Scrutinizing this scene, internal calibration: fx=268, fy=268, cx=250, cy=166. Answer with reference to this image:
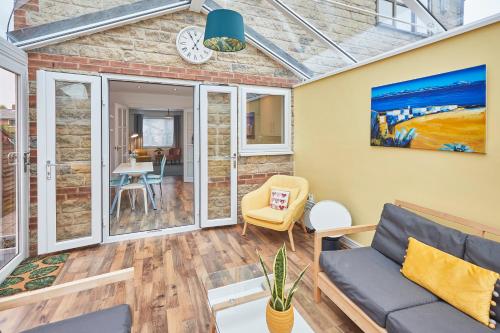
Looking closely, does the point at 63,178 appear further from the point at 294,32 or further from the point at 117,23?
the point at 294,32

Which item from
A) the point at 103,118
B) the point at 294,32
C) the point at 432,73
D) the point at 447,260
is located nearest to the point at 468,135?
the point at 432,73

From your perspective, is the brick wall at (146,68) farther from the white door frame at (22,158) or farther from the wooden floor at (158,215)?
the wooden floor at (158,215)

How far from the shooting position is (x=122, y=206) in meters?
5.19

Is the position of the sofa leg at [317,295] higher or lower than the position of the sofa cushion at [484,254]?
lower

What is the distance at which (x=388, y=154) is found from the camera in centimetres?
273

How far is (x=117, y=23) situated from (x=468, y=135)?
12.4 feet

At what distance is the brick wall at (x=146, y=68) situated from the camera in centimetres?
312

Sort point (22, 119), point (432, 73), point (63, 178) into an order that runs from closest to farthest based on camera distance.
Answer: point (432, 73)
point (22, 119)
point (63, 178)

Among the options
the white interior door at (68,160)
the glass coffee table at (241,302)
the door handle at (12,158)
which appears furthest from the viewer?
the white interior door at (68,160)

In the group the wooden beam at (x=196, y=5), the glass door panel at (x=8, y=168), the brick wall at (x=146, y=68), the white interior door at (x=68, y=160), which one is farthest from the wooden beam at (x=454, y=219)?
the glass door panel at (x=8, y=168)

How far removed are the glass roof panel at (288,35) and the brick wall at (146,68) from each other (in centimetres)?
38

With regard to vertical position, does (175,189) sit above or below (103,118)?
below

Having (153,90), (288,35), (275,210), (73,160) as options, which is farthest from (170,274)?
(153,90)

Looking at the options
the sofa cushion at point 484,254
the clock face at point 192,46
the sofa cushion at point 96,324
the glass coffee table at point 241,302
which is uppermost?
the clock face at point 192,46
